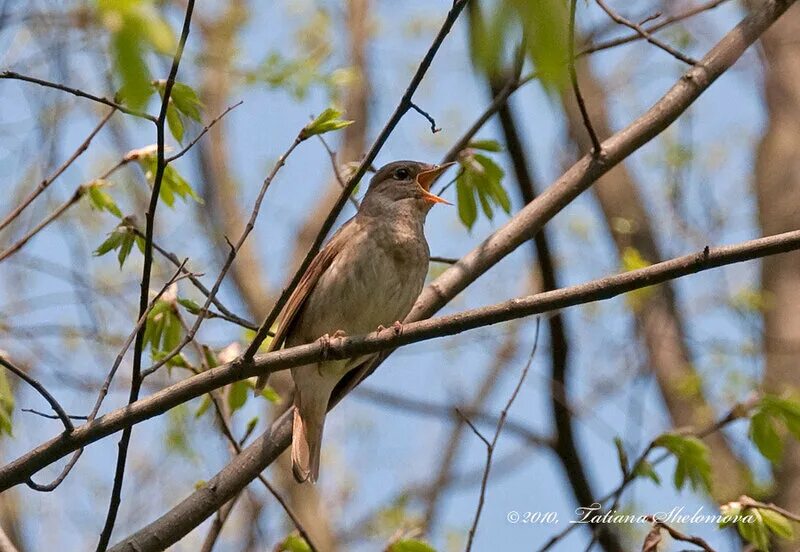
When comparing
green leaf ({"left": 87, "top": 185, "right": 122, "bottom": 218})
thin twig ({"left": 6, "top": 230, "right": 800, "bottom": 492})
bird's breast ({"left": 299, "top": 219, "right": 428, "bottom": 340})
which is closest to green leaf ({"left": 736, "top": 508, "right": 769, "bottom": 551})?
thin twig ({"left": 6, "top": 230, "right": 800, "bottom": 492})

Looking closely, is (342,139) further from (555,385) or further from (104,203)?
(104,203)

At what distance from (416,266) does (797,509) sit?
3.61 meters

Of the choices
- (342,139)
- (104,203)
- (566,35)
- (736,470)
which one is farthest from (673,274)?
(342,139)

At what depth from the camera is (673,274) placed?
385 centimetres

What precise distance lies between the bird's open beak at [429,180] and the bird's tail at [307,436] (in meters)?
1.34

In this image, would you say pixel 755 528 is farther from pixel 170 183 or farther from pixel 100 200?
pixel 100 200

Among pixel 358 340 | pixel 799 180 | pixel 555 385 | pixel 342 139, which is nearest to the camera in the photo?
pixel 358 340

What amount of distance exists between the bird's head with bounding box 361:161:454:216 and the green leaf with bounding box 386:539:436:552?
2.12 m

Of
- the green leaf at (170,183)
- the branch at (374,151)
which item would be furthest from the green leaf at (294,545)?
the green leaf at (170,183)

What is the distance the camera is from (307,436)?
229 inches

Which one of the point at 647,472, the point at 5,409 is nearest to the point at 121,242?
the point at 5,409

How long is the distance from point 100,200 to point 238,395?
3.82 ft

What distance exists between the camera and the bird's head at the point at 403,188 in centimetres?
632

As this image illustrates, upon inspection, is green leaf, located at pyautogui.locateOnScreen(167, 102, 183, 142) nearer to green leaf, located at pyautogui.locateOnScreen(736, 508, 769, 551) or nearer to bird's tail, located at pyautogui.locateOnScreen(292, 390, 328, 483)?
bird's tail, located at pyautogui.locateOnScreen(292, 390, 328, 483)
